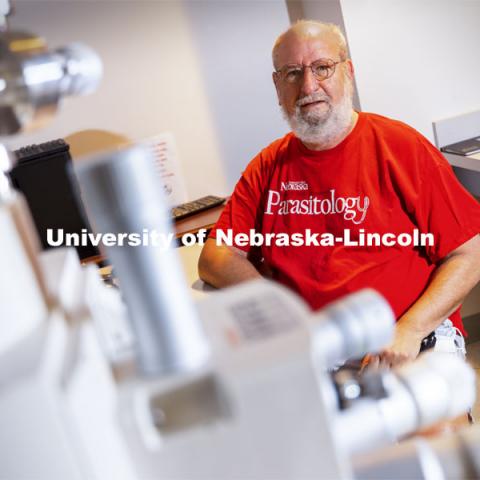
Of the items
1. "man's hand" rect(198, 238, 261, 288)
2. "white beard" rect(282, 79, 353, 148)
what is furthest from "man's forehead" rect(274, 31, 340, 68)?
"man's hand" rect(198, 238, 261, 288)

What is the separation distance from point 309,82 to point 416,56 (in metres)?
0.82

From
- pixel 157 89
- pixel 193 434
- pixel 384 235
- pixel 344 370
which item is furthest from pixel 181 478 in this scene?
pixel 157 89

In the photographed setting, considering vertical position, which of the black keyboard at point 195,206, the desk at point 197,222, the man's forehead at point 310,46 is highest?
the man's forehead at point 310,46

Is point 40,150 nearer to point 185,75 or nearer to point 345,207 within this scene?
point 185,75

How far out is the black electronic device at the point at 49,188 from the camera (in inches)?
82.7

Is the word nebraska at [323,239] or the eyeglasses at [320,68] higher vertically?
the eyeglasses at [320,68]

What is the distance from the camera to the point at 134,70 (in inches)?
95.9

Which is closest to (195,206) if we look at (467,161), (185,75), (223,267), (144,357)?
(185,75)

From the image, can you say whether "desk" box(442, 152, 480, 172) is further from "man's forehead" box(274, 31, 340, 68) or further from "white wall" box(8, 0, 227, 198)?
"white wall" box(8, 0, 227, 198)

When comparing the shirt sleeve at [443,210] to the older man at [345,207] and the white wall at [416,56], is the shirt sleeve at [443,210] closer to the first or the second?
the older man at [345,207]

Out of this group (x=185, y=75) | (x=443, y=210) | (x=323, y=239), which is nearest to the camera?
(x=443, y=210)

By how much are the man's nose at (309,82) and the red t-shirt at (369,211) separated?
0.17 m

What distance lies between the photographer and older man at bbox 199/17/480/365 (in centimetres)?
156

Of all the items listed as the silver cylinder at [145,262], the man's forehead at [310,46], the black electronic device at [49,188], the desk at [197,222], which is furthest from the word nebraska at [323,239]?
the silver cylinder at [145,262]
